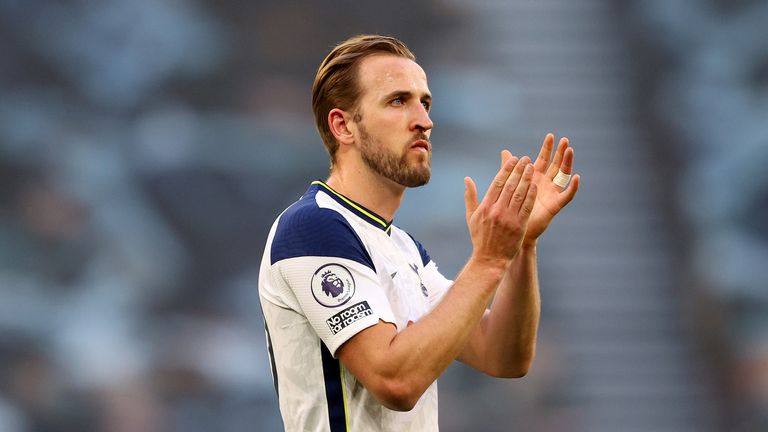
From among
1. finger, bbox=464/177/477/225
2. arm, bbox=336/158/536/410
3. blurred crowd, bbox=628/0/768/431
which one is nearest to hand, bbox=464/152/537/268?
arm, bbox=336/158/536/410

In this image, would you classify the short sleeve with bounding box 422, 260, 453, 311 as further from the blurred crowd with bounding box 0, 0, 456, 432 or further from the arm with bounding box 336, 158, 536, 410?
the blurred crowd with bounding box 0, 0, 456, 432

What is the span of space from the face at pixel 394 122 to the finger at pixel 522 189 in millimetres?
381

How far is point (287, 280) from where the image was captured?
3066mm

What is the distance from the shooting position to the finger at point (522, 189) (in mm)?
3008

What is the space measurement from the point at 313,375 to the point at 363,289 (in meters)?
0.30

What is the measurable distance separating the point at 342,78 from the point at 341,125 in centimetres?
16

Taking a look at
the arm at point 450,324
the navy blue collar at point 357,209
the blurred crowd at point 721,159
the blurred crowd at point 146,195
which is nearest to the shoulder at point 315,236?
the navy blue collar at point 357,209

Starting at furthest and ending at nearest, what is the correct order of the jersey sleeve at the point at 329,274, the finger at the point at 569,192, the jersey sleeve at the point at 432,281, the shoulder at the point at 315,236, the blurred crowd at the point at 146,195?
1. the blurred crowd at the point at 146,195
2. the jersey sleeve at the point at 432,281
3. the finger at the point at 569,192
4. the shoulder at the point at 315,236
5. the jersey sleeve at the point at 329,274

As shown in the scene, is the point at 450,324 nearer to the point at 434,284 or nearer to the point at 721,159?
the point at 434,284

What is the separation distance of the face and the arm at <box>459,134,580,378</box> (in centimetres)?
39

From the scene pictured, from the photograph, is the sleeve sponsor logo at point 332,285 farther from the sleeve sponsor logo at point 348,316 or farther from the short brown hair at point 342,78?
the short brown hair at point 342,78

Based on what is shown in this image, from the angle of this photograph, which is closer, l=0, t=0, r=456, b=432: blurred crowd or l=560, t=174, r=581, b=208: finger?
l=560, t=174, r=581, b=208: finger

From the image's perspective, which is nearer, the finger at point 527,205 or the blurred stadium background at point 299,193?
the finger at point 527,205

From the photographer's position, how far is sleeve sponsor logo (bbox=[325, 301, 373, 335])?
2.93 meters
